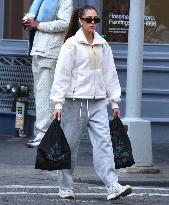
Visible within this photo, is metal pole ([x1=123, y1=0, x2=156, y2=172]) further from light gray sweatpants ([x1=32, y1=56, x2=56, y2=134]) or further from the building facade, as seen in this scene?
the building facade

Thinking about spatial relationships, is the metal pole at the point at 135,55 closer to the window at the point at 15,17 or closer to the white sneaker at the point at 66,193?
the white sneaker at the point at 66,193

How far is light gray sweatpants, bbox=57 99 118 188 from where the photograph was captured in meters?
9.23

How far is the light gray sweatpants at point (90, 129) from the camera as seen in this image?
9.23m

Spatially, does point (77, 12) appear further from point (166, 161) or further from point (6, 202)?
point (166, 161)

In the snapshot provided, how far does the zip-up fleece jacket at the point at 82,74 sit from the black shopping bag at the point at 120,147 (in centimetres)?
25

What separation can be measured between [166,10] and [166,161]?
114 inches

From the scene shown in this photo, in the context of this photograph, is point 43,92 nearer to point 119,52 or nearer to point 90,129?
point 119,52

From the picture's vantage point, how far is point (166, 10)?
46.6ft

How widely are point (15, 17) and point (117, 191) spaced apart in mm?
6175

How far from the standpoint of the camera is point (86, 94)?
30.4 ft

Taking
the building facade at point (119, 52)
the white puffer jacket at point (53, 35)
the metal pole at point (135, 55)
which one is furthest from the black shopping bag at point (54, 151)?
the building facade at point (119, 52)

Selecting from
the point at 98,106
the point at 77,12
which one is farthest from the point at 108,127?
the point at 77,12

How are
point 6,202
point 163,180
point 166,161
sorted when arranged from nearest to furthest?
1. point 6,202
2. point 163,180
3. point 166,161

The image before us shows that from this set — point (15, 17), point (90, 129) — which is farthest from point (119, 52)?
point (90, 129)
